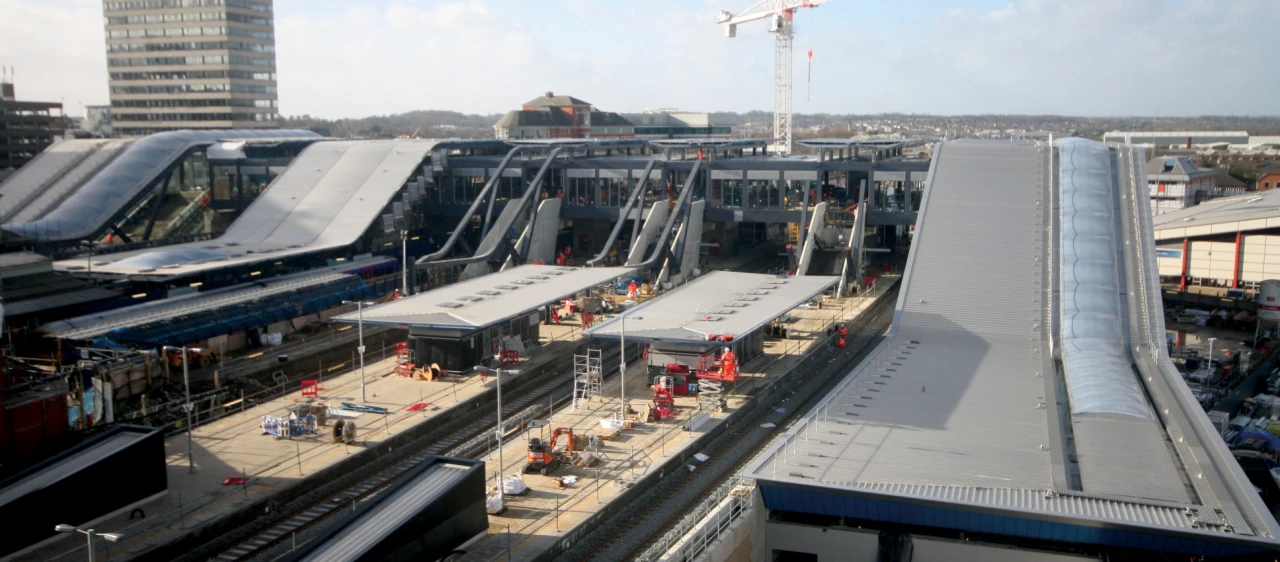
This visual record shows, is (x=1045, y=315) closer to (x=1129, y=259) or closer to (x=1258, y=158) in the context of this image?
(x=1129, y=259)

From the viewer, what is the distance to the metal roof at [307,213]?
36938 millimetres

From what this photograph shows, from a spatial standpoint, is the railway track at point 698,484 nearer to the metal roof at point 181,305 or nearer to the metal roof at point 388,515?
the metal roof at point 388,515

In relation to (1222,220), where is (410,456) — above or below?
below

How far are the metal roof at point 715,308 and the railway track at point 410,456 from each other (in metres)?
2.68

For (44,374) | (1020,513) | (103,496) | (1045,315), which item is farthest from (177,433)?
(1045,315)

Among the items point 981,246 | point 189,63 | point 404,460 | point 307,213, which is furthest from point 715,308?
point 189,63

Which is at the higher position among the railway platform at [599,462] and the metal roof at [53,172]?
the metal roof at [53,172]

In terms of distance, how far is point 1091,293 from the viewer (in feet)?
99.1

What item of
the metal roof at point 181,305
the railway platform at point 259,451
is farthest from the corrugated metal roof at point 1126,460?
the metal roof at point 181,305

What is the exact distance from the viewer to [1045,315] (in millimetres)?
30219

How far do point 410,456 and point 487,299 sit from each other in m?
9.71

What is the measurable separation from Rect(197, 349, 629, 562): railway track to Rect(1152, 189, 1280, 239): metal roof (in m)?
26.6

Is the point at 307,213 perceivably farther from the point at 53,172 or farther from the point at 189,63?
the point at 189,63

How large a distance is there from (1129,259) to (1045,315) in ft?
15.3
